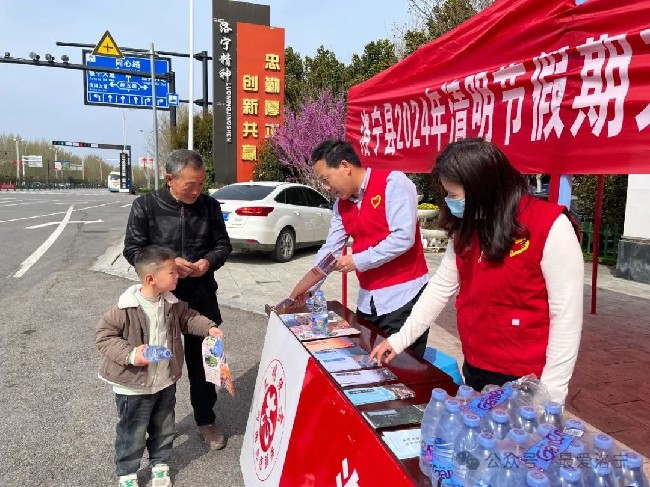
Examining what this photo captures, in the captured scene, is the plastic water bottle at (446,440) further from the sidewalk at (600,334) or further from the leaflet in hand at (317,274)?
the sidewalk at (600,334)

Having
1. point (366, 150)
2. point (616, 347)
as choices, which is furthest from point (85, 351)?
point (616, 347)

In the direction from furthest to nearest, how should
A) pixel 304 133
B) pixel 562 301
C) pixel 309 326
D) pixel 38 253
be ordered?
pixel 304 133 < pixel 38 253 < pixel 309 326 < pixel 562 301

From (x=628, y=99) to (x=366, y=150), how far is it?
2691mm

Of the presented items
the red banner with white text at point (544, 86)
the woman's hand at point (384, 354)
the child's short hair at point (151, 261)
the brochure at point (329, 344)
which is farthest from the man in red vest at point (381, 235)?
the child's short hair at point (151, 261)

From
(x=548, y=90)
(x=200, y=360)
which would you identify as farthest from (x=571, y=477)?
(x=200, y=360)

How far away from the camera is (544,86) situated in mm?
2385

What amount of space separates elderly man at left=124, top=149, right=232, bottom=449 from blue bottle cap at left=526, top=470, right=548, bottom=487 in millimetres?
2048

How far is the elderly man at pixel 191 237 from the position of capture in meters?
2.67

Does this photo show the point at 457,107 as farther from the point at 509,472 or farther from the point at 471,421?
the point at 509,472

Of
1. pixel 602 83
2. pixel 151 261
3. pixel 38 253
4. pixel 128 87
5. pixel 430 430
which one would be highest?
pixel 128 87

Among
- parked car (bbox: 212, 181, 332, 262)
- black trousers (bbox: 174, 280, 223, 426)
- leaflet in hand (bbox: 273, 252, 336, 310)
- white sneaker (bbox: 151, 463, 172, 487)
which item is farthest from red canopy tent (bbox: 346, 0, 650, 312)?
parked car (bbox: 212, 181, 332, 262)

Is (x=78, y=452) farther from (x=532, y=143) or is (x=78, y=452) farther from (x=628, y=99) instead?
(x=628, y=99)

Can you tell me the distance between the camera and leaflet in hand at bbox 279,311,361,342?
2.41 meters

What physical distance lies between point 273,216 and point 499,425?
309 inches
